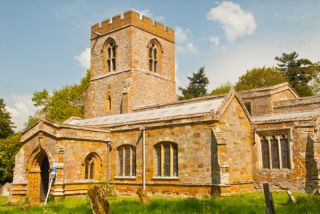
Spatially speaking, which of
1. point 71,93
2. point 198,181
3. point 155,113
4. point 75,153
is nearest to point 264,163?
point 198,181

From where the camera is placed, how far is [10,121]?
160 ft

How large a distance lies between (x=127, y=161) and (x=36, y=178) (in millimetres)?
5883

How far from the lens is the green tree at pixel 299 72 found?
4822 centimetres

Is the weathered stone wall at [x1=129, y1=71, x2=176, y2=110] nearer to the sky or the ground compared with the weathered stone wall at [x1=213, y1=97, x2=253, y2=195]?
nearer to the sky

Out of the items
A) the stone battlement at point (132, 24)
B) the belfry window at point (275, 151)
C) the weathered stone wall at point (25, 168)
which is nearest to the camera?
the belfry window at point (275, 151)

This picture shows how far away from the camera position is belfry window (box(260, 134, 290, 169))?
2116 cm

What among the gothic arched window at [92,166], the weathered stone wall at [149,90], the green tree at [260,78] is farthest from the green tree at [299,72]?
the gothic arched window at [92,166]

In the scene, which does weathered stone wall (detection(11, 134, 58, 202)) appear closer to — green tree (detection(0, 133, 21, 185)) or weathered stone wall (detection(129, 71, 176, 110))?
weathered stone wall (detection(129, 71, 176, 110))

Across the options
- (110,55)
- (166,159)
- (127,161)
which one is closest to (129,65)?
(110,55)

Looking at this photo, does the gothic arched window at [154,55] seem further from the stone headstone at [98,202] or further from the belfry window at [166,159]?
the stone headstone at [98,202]

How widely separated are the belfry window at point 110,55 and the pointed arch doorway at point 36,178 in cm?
1487

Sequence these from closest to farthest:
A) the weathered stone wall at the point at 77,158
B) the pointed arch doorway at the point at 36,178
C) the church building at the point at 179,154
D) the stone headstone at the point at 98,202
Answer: the stone headstone at the point at 98,202
the church building at the point at 179,154
the weathered stone wall at the point at 77,158
the pointed arch doorway at the point at 36,178

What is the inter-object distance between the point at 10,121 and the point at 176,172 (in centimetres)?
3583

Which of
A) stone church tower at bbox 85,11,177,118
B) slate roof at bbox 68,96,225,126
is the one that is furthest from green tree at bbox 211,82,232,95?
slate roof at bbox 68,96,225,126
